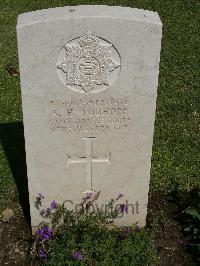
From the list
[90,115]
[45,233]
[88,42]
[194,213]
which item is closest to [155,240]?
[194,213]

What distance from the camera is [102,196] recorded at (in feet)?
14.4

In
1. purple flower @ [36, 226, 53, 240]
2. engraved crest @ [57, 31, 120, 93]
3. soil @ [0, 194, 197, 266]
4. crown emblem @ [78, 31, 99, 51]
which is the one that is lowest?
soil @ [0, 194, 197, 266]

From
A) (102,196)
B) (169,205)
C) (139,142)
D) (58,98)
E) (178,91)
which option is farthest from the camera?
(178,91)

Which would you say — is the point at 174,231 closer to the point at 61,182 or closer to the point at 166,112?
the point at 61,182

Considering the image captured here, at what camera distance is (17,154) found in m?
5.70

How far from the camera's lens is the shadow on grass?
16.5ft

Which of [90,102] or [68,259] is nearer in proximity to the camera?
[90,102]

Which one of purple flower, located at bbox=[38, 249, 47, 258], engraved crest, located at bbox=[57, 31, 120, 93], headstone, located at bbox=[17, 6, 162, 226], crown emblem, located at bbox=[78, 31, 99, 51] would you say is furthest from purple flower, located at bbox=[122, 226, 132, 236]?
crown emblem, located at bbox=[78, 31, 99, 51]

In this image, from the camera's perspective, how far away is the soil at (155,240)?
434 cm

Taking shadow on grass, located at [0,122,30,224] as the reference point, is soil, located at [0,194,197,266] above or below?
below

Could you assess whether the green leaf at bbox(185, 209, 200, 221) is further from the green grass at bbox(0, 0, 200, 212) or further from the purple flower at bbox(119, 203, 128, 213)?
the green grass at bbox(0, 0, 200, 212)

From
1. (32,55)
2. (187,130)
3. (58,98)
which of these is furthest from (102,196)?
(187,130)

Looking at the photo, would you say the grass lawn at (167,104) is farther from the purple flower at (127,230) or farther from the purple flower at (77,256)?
the purple flower at (77,256)

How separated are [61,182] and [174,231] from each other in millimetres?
1187
